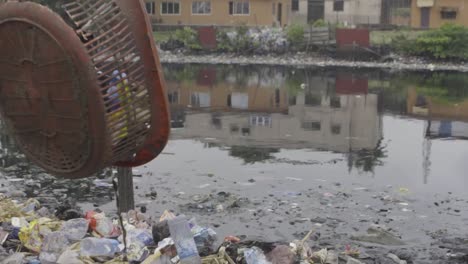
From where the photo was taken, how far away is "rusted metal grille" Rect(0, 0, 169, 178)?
2.85 metres

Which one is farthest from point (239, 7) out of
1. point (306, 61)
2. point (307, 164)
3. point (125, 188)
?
point (125, 188)

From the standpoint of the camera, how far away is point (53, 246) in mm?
4656

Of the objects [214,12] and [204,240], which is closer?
[204,240]

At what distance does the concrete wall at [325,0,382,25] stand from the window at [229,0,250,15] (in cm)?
735

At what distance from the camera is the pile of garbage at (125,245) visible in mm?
4586

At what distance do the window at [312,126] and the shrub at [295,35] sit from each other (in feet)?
63.1

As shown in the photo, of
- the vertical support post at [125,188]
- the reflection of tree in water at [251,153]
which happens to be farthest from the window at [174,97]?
the vertical support post at [125,188]

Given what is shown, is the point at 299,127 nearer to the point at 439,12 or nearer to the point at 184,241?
the point at 184,241

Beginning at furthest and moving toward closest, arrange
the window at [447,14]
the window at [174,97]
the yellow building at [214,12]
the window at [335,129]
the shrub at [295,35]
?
the yellow building at [214,12], the window at [447,14], the shrub at [295,35], the window at [174,97], the window at [335,129]

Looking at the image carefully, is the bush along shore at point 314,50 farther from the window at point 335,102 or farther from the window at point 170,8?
the window at point 335,102

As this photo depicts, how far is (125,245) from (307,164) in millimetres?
5238

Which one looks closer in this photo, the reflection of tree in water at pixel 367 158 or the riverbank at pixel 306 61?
the reflection of tree in water at pixel 367 158

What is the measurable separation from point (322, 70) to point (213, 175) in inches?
778

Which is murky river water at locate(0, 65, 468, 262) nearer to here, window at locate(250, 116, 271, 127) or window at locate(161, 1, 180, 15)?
window at locate(250, 116, 271, 127)
